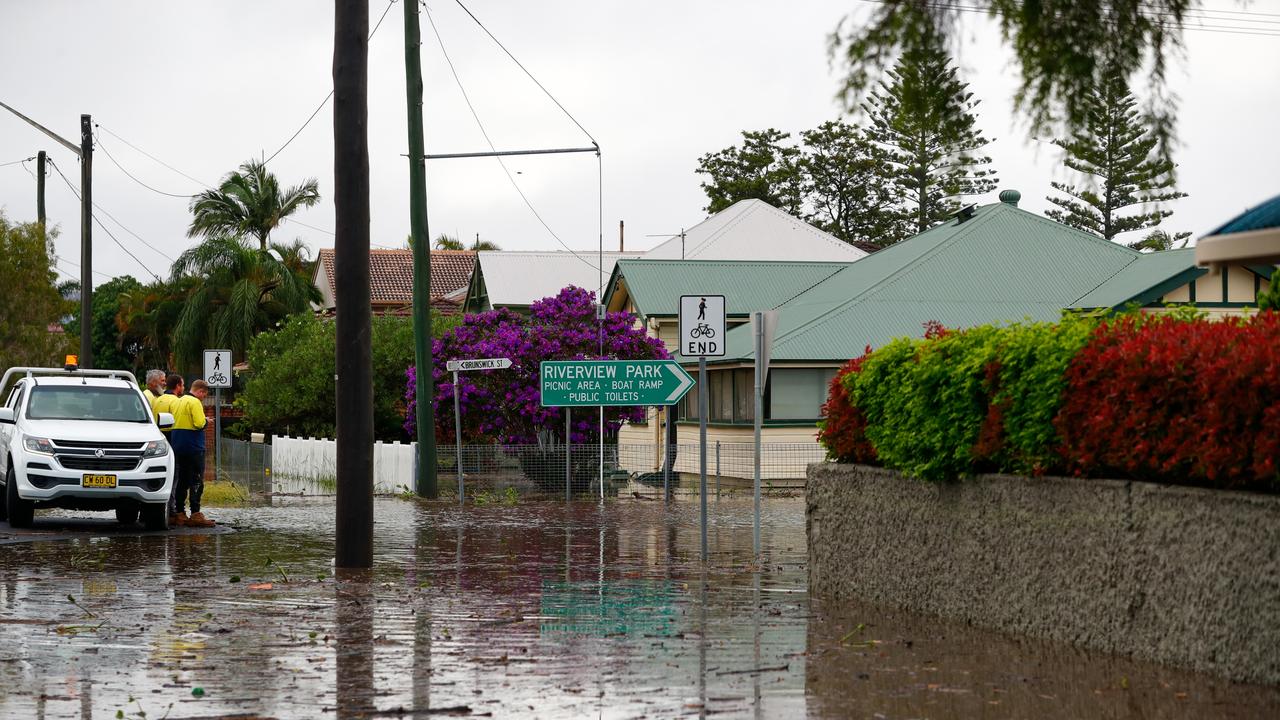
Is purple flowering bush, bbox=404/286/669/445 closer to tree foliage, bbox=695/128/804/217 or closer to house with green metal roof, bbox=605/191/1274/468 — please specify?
house with green metal roof, bbox=605/191/1274/468

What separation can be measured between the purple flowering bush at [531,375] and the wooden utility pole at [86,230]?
8.67m

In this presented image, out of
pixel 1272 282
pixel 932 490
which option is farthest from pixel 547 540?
pixel 1272 282

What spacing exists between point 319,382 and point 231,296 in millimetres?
22272

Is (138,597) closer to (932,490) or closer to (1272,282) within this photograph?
(932,490)

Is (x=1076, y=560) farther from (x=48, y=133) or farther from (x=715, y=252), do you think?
(x=715, y=252)

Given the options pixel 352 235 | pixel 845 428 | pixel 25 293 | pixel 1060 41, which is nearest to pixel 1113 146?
pixel 1060 41

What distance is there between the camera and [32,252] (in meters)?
56.6

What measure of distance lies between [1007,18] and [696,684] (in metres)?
3.79

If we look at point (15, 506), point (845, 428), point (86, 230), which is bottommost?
point (15, 506)

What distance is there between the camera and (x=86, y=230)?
3612cm

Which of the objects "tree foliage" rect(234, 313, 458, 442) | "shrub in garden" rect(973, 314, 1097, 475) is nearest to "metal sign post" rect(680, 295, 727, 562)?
"shrub in garden" rect(973, 314, 1097, 475)

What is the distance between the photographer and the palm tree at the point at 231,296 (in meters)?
60.5

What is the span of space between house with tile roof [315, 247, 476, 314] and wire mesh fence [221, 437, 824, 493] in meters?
34.9

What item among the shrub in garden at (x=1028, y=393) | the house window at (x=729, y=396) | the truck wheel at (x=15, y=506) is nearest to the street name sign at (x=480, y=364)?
the truck wheel at (x=15, y=506)
